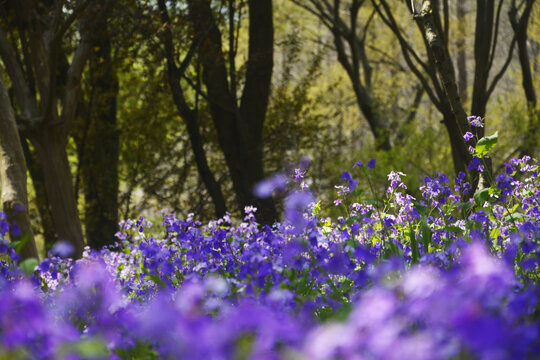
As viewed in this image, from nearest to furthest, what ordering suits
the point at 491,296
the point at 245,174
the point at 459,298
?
the point at 459,298, the point at 491,296, the point at 245,174

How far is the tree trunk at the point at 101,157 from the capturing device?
32.1 feet

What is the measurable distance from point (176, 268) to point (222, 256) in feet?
0.95

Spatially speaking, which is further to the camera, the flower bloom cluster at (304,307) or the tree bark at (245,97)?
the tree bark at (245,97)

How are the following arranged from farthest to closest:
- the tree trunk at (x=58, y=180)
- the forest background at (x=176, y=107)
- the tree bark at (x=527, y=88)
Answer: the tree bark at (x=527, y=88) < the tree trunk at (x=58, y=180) < the forest background at (x=176, y=107)

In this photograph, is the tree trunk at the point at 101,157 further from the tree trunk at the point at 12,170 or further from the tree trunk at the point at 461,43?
the tree trunk at the point at 461,43

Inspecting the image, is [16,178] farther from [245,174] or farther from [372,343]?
[372,343]

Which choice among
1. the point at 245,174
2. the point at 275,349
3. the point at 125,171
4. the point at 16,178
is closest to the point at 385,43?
the point at 125,171

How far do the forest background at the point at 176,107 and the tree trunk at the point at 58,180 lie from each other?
1cm

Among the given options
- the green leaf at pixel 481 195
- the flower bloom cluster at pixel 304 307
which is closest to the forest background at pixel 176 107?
the green leaf at pixel 481 195

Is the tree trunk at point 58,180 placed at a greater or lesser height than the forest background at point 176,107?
lesser

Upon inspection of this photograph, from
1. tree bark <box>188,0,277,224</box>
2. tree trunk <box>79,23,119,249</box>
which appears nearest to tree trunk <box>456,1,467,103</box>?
tree bark <box>188,0,277,224</box>

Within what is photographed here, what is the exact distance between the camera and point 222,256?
366 centimetres

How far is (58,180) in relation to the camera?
21.7 ft

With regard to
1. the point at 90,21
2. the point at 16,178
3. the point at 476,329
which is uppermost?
the point at 90,21
